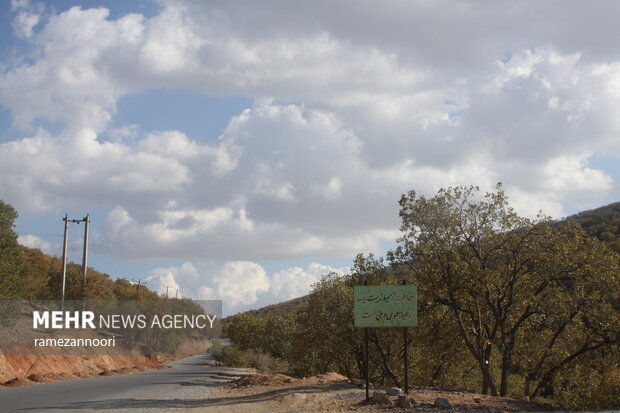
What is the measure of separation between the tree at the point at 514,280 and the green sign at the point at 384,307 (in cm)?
346

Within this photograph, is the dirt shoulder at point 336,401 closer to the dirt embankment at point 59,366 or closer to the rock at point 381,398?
the rock at point 381,398

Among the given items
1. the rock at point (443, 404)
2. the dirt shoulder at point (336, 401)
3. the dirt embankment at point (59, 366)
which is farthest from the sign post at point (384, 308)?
the dirt embankment at point (59, 366)

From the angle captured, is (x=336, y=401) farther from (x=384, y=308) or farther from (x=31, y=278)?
(x=31, y=278)

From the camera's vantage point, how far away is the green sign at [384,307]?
1745 cm

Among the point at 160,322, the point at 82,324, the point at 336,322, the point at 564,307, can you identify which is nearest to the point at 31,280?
the point at 82,324

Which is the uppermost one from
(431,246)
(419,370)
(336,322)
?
(431,246)

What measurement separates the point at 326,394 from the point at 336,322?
5.59 m

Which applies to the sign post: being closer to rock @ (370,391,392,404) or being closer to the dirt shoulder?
rock @ (370,391,392,404)

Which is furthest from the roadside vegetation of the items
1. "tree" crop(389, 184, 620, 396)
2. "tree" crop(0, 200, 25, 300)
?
"tree" crop(0, 200, 25, 300)

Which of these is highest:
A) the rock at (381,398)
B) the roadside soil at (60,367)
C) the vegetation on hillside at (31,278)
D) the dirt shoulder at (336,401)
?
the vegetation on hillside at (31,278)

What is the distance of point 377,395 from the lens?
1705cm

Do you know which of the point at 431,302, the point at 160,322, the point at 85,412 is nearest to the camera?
the point at 85,412

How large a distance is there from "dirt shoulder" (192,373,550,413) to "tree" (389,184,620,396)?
10.4 feet

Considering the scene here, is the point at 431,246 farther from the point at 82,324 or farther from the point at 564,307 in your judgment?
the point at 82,324
